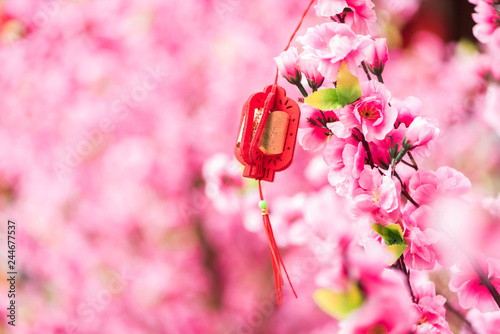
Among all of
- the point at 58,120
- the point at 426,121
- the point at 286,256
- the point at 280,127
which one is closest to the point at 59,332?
the point at 58,120

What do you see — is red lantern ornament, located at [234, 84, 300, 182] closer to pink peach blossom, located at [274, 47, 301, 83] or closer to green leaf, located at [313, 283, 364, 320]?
pink peach blossom, located at [274, 47, 301, 83]

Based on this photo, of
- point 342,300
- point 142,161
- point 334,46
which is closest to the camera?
point 342,300

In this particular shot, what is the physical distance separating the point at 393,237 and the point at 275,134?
0.17m

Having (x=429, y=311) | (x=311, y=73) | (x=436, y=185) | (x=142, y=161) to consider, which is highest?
(x=311, y=73)

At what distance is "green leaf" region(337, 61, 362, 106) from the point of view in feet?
1.28

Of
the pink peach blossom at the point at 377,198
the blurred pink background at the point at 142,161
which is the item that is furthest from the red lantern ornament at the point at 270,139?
the blurred pink background at the point at 142,161

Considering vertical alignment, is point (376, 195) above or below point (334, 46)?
below

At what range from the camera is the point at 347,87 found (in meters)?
0.39

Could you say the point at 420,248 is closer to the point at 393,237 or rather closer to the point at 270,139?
the point at 393,237

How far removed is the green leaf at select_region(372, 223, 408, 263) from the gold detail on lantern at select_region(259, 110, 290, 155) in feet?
0.46

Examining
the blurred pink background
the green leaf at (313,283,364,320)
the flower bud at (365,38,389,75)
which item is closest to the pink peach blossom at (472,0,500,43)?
the flower bud at (365,38,389,75)

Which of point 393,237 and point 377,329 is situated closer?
point 377,329

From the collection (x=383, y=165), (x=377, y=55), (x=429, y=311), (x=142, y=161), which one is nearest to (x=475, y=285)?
(x=429, y=311)

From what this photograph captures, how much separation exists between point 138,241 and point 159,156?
367 millimetres
